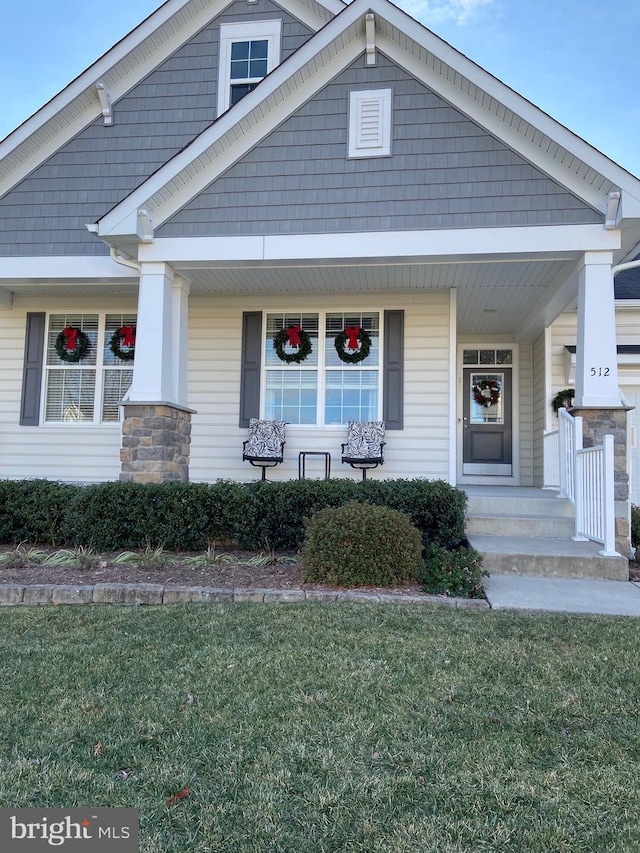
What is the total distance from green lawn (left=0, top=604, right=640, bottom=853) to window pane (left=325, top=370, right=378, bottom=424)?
436cm

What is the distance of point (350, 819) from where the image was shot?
5.51ft

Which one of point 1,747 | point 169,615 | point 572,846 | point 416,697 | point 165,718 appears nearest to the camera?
point 572,846

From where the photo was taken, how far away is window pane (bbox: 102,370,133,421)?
811cm

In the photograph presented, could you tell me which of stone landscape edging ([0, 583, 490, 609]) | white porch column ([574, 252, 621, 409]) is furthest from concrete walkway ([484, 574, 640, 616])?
white porch column ([574, 252, 621, 409])

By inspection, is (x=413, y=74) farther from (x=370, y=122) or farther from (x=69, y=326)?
(x=69, y=326)

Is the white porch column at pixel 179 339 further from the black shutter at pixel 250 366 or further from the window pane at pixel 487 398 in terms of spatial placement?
the window pane at pixel 487 398

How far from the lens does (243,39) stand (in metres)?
7.77

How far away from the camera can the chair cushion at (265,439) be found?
732 centimetres

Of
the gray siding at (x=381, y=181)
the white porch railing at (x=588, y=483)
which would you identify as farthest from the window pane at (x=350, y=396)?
the white porch railing at (x=588, y=483)

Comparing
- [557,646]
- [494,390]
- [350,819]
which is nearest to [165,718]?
[350,819]

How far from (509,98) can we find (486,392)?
186 inches

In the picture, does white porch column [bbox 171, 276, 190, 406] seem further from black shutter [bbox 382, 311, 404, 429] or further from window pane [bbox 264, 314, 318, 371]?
black shutter [bbox 382, 311, 404, 429]

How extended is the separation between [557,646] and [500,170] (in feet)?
16.3

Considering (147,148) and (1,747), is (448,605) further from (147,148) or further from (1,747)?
(147,148)
